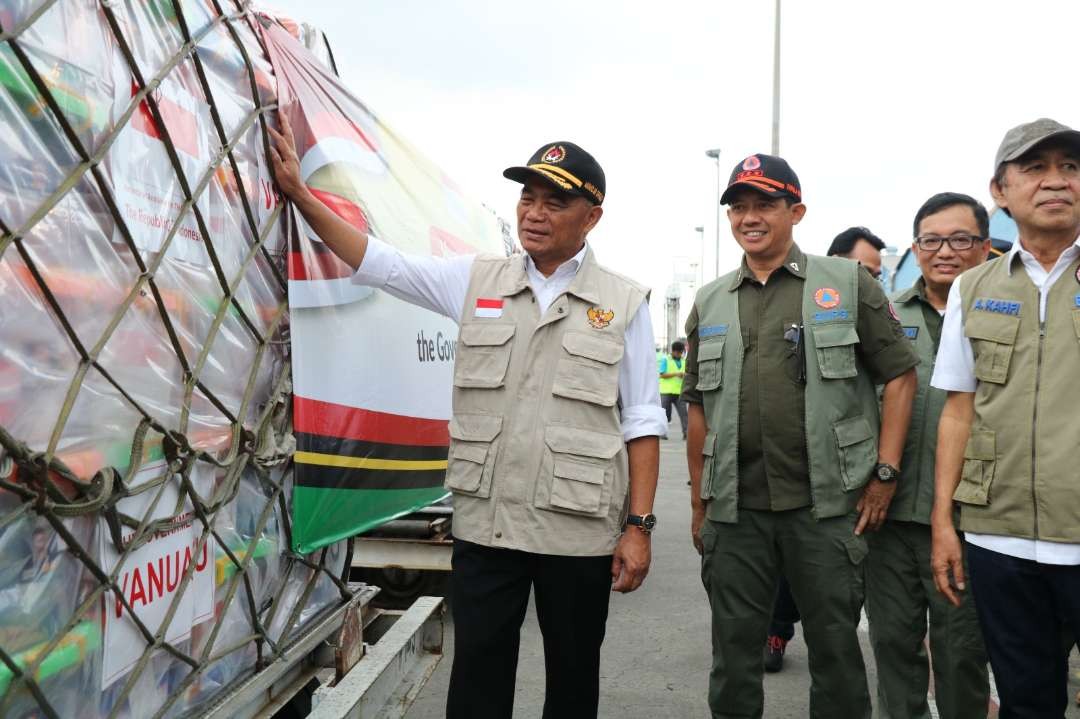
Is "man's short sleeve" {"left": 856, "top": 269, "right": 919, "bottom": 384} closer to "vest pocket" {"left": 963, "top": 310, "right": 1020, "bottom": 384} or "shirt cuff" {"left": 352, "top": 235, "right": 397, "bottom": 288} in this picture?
"vest pocket" {"left": 963, "top": 310, "right": 1020, "bottom": 384}

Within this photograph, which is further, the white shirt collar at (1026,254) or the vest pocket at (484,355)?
the vest pocket at (484,355)

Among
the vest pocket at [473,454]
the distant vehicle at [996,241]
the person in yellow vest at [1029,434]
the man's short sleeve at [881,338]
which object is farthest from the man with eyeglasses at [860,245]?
the vest pocket at [473,454]

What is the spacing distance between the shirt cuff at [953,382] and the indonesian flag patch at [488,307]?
43.9 inches

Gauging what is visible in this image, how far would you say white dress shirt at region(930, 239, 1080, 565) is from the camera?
6.00ft

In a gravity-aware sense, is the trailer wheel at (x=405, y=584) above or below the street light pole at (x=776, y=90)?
below

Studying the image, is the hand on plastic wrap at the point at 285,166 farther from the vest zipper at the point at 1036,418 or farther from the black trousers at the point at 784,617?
the black trousers at the point at 784,617

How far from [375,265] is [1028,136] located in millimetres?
1599

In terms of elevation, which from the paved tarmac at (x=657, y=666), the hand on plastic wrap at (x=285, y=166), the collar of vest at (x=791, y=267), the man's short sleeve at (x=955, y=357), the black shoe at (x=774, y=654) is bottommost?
the paved tarmac at (x=657, y=666)

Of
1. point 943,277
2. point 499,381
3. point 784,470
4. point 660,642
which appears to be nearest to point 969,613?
point 784,470

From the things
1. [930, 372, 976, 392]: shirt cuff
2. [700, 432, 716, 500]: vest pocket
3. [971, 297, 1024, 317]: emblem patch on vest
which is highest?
[971, 297, 1024, 317]: emblem patch on vest

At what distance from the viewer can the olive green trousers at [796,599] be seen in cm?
244

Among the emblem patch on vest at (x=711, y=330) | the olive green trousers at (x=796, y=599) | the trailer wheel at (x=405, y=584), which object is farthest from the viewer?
the trailer wheel at (x=405, y=584)

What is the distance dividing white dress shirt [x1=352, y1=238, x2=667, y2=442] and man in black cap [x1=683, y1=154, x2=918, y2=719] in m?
0.39

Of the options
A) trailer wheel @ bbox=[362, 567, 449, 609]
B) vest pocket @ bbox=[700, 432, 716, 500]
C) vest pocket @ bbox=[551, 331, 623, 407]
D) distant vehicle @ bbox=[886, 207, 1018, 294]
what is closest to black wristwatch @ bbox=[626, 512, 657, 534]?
vest pocket @ bbox=[551, 331, 623, 407]
